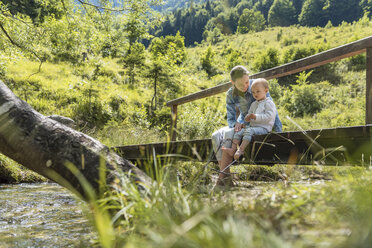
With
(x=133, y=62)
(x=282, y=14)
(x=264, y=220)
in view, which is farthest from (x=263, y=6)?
(x=264, y=220)

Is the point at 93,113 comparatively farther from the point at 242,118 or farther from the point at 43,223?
the point at 43,223

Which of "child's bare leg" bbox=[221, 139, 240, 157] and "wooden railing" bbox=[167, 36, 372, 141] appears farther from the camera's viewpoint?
"child's bare leg" bbox=[221, 139, 240, 157]

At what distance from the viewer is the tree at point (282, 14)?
263 feet

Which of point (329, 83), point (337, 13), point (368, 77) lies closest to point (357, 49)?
point (368, 77)

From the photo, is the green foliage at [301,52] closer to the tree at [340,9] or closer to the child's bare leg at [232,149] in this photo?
the child's bare leg at [232,149]

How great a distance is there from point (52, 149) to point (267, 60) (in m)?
27.3

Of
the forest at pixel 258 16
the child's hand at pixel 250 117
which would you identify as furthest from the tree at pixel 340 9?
the child's hand at pixel 250 117

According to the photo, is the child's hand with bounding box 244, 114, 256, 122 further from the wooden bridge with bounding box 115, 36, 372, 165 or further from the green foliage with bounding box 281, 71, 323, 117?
the green foliage with bounding box 281, 71, 323, 117

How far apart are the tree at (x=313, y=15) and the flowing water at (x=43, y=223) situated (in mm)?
82586

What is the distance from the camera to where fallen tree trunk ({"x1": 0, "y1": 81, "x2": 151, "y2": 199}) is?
1769 millimetres

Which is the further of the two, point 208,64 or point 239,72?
point 208,64

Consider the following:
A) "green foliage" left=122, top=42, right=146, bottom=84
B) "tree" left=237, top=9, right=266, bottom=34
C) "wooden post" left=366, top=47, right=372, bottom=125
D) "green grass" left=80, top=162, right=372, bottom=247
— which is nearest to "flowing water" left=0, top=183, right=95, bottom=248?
"green grass" left=80, top=162, right=372, bottom=247

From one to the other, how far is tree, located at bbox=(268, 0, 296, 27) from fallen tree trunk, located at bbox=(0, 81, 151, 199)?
84749 millimetres

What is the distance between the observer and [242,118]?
11.7ft
